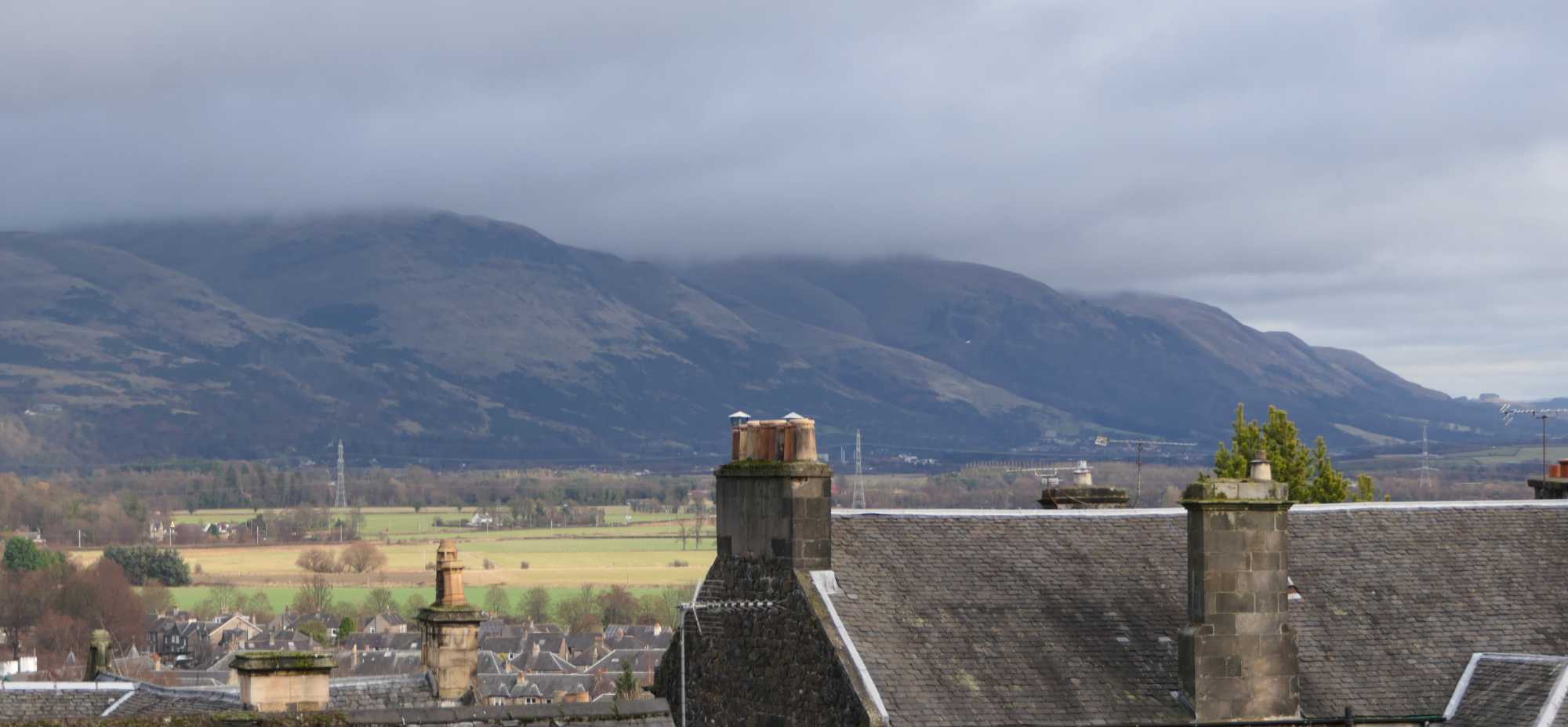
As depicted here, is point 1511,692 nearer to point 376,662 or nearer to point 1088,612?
point 1088,612

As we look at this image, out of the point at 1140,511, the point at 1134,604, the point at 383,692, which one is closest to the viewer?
the point at 1134,604

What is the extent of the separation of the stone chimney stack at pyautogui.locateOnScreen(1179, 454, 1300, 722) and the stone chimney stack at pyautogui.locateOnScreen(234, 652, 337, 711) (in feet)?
39.7

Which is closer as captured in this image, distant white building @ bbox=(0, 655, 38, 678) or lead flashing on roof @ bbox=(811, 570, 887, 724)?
lead flashing on roof @ bbox=(811, 570, 887, 724)

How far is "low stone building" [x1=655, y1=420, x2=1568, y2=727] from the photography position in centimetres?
2839

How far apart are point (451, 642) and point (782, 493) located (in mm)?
10182

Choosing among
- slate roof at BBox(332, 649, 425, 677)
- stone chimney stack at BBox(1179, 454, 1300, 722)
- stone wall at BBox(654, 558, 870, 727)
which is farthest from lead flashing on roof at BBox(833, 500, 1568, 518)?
slate roof at BBox(332, 649, 425, 677)

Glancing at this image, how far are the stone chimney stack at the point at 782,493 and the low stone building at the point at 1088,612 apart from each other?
0.11 ft

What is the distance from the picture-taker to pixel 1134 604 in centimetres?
3080

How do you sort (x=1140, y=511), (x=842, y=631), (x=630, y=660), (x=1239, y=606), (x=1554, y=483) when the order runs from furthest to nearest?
(x=630, y=660), (x=1554, y=483), (x=1140, y=511), (x=1239, y=606), (x=842, y=631)

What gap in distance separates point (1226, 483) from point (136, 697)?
741 inches


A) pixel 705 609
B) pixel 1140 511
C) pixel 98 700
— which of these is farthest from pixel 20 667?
pixel 1140 511

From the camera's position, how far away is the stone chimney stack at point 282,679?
94.8ft

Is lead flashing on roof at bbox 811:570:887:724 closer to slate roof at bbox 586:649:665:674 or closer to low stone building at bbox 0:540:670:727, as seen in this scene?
low stone building at bbox 0:540:670:727

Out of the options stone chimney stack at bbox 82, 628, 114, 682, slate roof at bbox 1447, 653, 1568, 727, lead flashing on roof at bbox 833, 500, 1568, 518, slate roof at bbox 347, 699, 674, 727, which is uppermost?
lead flashing on roof at bbox 833, 500, 1568, 518
